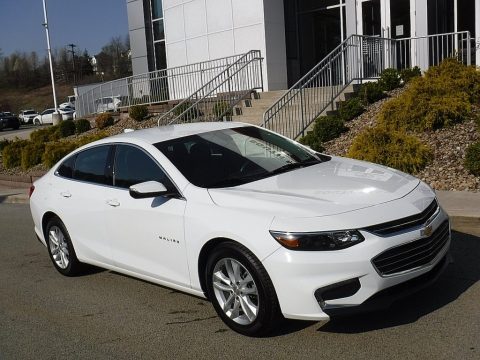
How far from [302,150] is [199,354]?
2.45 metres

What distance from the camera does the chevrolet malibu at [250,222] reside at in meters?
3.96

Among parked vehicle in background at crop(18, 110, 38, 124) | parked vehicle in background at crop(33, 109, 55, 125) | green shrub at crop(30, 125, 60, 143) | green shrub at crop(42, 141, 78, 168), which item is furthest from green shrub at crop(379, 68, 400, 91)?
parked vehicle in background at crop(18, 110, 38, 124)

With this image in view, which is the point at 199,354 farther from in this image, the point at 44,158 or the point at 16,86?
the point at 16,86

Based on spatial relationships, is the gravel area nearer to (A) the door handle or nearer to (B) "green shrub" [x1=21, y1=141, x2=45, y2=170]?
(A) the door handle

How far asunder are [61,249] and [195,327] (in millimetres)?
2391

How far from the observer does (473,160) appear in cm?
859

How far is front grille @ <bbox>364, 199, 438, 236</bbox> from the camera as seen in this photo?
13.0ft

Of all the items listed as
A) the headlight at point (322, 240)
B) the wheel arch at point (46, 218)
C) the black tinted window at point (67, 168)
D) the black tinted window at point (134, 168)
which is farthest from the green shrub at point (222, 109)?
the headlight at point (322, 240)

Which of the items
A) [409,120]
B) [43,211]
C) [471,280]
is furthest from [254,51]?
[471,280]

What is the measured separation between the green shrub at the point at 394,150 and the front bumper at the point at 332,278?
538 centimetres

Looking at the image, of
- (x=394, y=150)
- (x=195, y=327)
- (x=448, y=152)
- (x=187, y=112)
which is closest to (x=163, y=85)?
(x=187, y=112)

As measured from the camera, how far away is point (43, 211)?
6488 millimetres

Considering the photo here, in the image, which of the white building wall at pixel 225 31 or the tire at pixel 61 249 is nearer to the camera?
the tire at pixel 61 249

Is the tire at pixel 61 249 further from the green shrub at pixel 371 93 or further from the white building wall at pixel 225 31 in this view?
the white building wall at pixel 225 31
